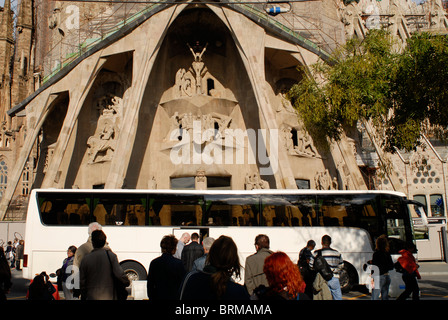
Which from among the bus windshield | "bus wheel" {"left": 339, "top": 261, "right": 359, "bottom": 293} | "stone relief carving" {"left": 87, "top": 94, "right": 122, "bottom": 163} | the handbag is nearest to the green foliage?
the bus windshield

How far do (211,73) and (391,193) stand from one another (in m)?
16.7

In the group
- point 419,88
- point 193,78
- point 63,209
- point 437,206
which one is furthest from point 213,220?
point 437,206

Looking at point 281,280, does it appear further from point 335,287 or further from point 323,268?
point 335,287

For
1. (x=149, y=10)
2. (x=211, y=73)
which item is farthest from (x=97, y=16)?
(x=211, y=73)

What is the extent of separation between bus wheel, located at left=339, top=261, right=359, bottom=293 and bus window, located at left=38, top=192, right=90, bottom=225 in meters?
7.18

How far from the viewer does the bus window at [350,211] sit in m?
12.4

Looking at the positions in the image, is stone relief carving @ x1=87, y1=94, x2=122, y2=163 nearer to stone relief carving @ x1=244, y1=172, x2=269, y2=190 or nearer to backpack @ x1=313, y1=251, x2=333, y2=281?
stone relief carving @ x1=244, y1=172, x2=269, y2=190

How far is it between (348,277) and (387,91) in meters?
5.27

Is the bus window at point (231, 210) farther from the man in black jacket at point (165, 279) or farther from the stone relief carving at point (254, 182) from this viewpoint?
the stone relief carving at point (254, 182)

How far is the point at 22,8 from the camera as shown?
4219cm

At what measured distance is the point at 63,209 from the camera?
12.6 m

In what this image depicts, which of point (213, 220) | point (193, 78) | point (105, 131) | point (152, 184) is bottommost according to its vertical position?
point (213, 220)

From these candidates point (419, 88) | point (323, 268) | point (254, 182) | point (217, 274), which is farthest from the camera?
point (254, 182)
